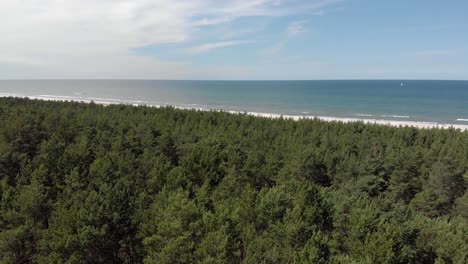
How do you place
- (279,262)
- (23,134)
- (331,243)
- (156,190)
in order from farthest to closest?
(23,134)
(156,190)
(331,243)
(279,262)

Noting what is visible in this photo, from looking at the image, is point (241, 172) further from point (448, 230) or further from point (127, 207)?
point (448, 230)

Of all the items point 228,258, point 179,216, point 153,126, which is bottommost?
point 228,258

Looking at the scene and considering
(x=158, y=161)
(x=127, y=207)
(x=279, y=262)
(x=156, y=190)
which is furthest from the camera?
(x=158, y=161)

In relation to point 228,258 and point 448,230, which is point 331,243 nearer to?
point 228,258

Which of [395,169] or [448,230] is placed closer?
[448,230]

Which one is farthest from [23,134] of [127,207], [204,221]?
[204,221]

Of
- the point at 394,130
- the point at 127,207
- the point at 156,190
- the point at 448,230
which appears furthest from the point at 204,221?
the point at 394,130

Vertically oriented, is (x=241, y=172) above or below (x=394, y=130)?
below
